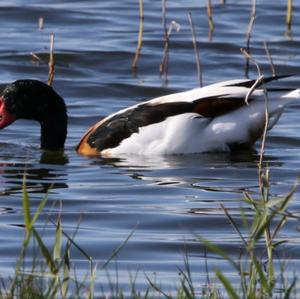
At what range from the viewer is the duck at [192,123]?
10.3m

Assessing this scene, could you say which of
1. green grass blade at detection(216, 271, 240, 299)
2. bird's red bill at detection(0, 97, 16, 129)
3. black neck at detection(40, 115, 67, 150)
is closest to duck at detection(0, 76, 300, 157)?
black neck at detection(40, 115, 67, 150)

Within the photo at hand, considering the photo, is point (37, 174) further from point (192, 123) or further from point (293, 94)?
point (293, 94)

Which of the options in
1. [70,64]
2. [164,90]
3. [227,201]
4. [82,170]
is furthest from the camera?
[70,64]

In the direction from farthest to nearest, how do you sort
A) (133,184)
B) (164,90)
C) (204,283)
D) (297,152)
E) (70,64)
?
(70,64), (164,90), (297,152), (133,184), (204,283)

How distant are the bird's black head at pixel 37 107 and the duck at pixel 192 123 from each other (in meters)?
0.39

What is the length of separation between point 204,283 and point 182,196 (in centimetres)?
252

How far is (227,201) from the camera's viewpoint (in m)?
8.69

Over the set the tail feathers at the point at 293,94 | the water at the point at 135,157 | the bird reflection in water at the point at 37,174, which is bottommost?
the bird reflection in water at the point at 37,174

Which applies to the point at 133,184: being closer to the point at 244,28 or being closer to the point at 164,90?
the point at 164,90

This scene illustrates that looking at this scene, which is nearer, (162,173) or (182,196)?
(182,196)

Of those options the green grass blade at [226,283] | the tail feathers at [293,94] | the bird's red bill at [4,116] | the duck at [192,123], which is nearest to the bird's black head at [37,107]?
the bird's red bill at [4,116]

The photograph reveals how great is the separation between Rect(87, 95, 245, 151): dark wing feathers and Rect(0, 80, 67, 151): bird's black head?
2.31ft

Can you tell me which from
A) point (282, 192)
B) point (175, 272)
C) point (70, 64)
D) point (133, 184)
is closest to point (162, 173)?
point (133, 184)

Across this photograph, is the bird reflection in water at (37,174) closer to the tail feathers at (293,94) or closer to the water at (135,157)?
the water at (135,157)
